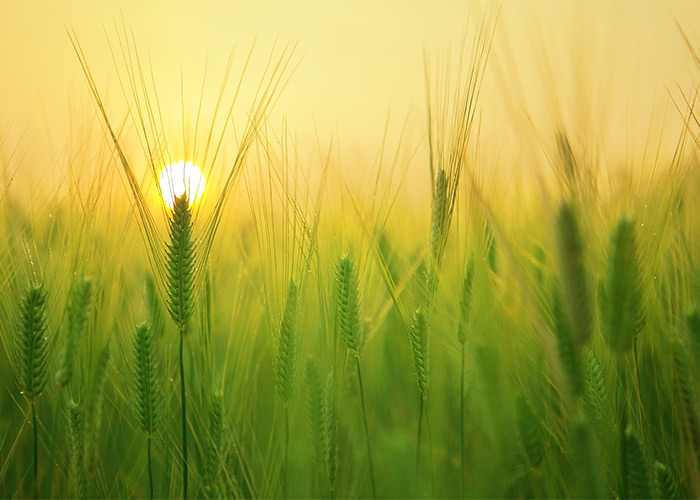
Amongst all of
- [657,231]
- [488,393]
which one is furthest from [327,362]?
[657,231]

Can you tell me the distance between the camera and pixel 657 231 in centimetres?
98

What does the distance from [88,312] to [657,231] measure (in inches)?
42.8

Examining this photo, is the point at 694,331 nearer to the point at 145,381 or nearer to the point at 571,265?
the point at 571,265

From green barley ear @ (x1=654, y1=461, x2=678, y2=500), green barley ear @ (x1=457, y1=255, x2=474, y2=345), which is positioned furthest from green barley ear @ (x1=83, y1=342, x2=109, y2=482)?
green barley ear @ (x1=654, y1=461, x2=678, y2=500)

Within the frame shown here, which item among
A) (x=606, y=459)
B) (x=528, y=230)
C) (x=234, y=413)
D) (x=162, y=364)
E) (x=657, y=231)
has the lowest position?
(x=606, y=459)

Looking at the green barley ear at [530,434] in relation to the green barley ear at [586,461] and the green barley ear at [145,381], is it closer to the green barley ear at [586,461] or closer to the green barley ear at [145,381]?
the green barley ear at [586,461]

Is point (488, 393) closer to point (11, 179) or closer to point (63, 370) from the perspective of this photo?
point (63, 370)

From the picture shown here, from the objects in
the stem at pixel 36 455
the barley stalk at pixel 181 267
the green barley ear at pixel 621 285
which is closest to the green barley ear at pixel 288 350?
the barley stalk at pixel 181 267

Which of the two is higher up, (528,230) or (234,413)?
(528,230)

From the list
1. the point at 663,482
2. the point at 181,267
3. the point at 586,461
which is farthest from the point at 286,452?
the point at 663,482

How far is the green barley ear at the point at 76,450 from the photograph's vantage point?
0.76m

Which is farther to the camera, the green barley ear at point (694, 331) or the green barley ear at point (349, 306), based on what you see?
the green barley ear at point (349, 306)

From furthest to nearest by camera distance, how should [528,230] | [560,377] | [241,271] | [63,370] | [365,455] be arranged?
[528,230]
[241,271]
[365,455]
[63,370]
[560,377]

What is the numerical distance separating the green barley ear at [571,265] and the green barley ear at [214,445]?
583mm
